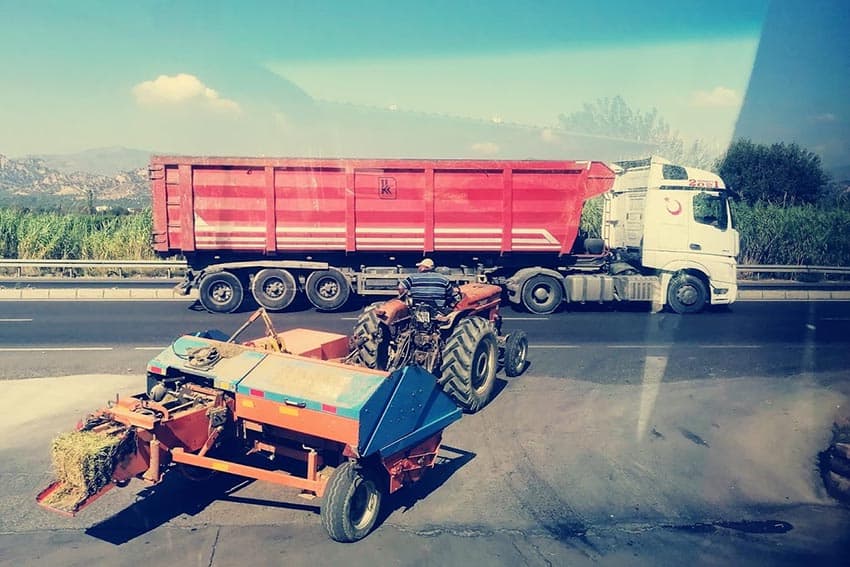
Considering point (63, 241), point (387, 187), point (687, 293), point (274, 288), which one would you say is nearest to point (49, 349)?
point (274, 288)

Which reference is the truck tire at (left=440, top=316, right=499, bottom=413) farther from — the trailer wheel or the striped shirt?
the trailer wheel

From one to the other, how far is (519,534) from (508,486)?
35.9 inches

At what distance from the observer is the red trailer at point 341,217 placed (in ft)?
47.1

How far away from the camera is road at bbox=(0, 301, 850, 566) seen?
16.6 ft

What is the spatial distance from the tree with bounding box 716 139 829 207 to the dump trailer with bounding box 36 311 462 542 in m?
25.6

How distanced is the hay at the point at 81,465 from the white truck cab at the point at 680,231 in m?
12.0

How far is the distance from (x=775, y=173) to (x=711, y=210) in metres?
18.3

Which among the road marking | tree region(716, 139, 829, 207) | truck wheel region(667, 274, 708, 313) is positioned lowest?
the road marking

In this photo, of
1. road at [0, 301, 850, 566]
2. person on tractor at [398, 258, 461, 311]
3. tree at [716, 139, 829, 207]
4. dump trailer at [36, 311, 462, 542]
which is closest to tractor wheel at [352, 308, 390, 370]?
person on tractor at [398, 258, 461, 311]

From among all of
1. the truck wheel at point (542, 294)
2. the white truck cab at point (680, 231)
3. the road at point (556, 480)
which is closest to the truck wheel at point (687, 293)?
the white truck cab at point (680, 231)

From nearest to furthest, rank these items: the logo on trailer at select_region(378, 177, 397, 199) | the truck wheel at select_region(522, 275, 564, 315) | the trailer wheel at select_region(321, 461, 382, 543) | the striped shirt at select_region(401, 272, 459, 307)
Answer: the trailer wheel at select_region(321, 461, 382, 543) < the striped shirt at select_region(401, 272, 459, 307) < the logo on trailer at select_region(378, 177, 397, 199) < the truck wheel at select_region(522, 275, 564, 315)

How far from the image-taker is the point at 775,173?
2958cm

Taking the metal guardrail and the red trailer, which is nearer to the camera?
the red trailer

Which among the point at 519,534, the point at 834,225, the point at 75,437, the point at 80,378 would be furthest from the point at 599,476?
the point at 834,225
